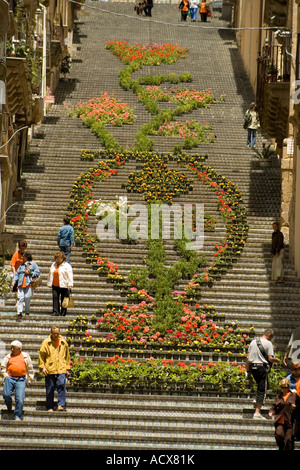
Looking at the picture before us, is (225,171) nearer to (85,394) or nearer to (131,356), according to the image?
(131,356)

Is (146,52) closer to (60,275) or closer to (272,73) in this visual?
(272,73)

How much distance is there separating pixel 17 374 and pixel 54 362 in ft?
1.79

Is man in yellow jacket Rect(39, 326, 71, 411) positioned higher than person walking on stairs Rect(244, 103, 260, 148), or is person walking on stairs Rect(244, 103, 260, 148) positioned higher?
person walking on stairs Rect(244, 103, 260, 148)

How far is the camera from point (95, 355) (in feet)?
60.6

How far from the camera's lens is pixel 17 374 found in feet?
51.4

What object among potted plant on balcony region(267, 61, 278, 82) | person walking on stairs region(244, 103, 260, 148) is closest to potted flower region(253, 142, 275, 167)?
person walking on stairs region(244, 103, 260, 148)

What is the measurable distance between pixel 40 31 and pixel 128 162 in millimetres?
6948

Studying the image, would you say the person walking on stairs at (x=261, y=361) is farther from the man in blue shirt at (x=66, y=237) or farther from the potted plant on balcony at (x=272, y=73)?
the potted plant on balcony at (x=272, y=73)

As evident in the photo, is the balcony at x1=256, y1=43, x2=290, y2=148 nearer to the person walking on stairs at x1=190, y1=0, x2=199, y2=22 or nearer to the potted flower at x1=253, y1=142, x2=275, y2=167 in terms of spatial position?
the potted flower at x1=253, y1=142, x2=275, y2=167

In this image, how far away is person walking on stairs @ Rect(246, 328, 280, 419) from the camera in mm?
16094

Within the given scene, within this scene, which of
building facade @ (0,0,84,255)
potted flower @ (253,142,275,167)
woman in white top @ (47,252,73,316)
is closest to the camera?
woman in white top @ (47,252,73,316)

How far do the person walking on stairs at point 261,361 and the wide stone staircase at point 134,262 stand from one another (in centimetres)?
45

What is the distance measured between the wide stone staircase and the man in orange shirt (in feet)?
1.07
